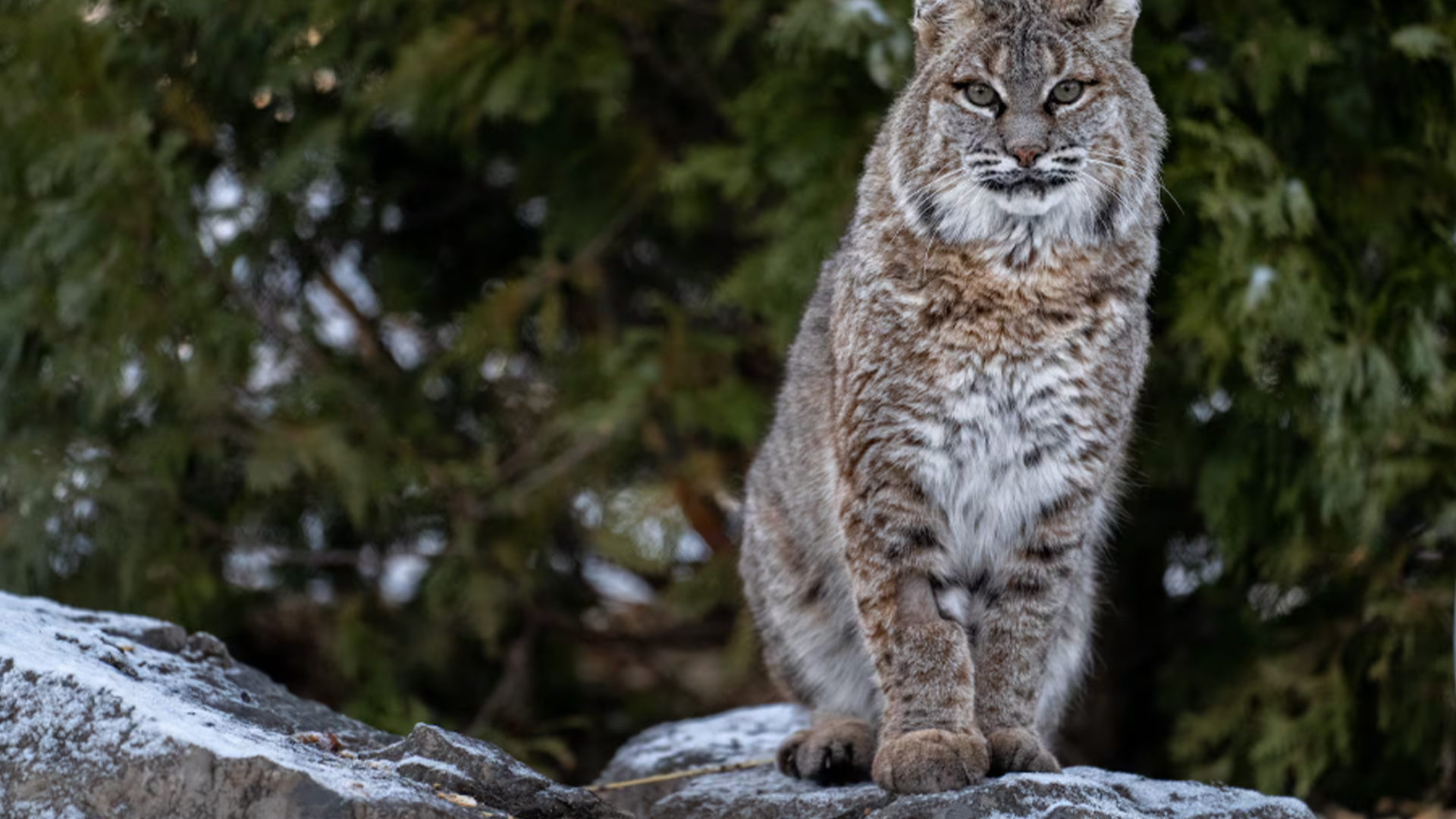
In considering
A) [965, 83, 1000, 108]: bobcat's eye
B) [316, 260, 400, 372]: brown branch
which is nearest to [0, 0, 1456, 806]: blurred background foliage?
[316, 260, 400, 372]: brown branch

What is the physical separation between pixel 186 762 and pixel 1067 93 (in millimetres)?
2167

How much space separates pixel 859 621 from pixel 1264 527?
2166 millimetres

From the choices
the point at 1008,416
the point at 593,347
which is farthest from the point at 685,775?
the point at 593,347

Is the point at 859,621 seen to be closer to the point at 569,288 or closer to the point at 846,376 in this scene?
the point at 846,376

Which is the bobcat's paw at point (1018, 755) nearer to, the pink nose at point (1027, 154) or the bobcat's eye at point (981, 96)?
the pink nose at point (1027, 154)

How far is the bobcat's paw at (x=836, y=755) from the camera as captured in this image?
3.58 m

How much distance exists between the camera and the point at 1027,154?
3.17 metres

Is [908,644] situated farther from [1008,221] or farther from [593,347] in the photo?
[593,347]

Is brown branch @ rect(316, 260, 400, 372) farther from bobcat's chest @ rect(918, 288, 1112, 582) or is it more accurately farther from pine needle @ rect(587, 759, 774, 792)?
bobcat's chest @ rect(918, 288, 1112, 582)

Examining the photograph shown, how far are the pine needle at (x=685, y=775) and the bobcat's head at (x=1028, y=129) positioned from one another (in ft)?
4.71

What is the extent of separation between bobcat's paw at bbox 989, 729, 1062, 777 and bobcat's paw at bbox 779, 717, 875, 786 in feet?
1.47

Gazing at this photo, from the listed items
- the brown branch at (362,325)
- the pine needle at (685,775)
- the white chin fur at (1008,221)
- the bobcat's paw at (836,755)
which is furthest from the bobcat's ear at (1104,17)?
the brown branch at (362,325)

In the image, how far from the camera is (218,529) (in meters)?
5.59

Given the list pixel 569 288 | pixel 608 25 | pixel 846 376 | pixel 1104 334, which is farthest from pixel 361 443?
pixel 1104 334
